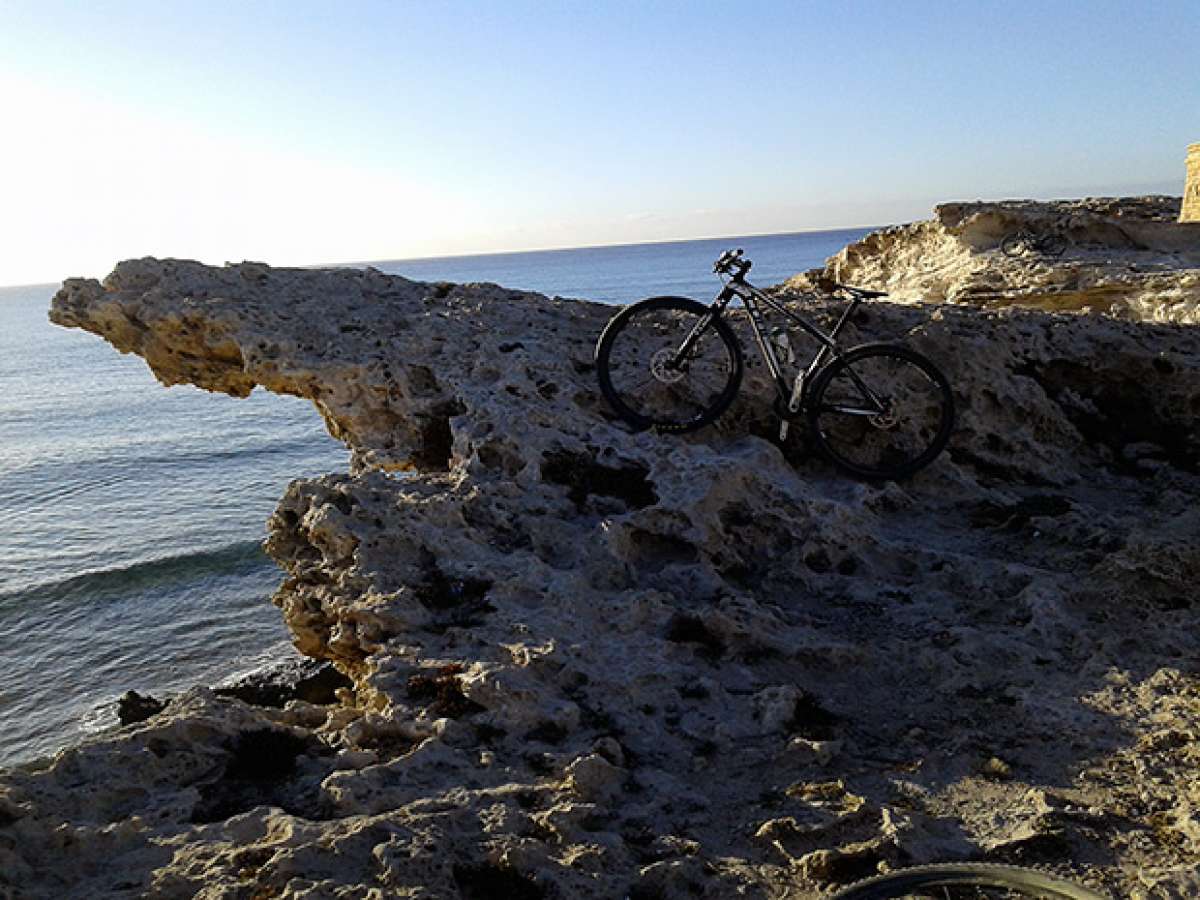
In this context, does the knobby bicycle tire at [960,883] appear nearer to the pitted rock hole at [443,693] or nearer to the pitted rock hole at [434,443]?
the pitted rock hole at [443,693]

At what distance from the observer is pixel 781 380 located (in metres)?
7.25

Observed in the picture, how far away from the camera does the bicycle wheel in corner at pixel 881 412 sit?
715cm

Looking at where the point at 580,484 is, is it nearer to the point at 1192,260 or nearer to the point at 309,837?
the point at 309,837

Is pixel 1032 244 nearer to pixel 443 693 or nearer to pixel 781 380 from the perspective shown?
pixel 781 380

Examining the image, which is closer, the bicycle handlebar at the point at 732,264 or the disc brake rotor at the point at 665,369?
the bicycle handlebar at the point at 732,264

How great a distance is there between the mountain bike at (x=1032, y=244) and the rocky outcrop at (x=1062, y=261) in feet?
0.25

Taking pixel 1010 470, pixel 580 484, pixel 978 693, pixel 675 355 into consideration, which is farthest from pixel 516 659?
pixel 1010 470

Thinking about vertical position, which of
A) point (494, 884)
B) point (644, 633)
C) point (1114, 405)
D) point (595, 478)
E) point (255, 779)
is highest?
point (595, 478)

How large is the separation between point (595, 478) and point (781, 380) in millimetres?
1805

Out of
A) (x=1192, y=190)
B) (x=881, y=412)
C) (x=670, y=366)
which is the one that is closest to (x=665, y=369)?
(x=670, y=366)

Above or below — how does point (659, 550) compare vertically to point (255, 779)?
above

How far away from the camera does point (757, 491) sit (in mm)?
6621

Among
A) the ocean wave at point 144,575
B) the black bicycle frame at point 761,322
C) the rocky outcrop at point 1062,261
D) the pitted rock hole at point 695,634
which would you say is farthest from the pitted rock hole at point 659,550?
the ocean wave at point 144,575

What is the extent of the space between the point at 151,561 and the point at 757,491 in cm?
1473
